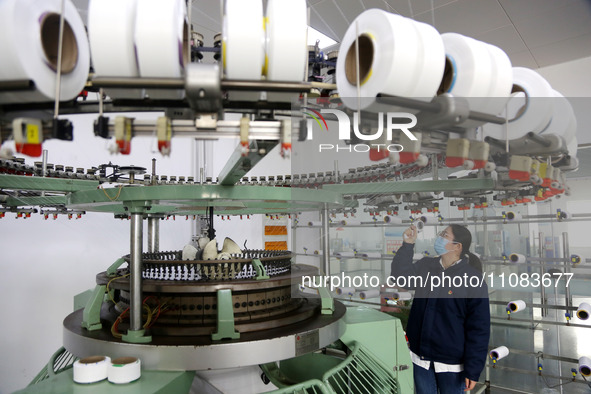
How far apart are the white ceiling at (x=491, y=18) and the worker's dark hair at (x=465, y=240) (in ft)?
9.84

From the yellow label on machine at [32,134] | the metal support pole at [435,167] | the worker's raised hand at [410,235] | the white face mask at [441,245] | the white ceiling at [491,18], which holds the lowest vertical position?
the white face mask at [441,245]

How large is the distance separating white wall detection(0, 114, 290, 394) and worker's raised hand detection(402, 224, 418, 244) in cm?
318

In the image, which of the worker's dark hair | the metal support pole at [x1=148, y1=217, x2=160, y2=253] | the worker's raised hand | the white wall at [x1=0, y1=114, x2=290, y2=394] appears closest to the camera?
the worker's raised hand

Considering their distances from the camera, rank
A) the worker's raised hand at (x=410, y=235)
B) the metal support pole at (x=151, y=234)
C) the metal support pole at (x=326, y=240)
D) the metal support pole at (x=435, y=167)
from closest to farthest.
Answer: the worker's raised hand at (x=410, y=235) < the metal support pole at (x=326, y=240) < the metal support pole at (x=435, y=167) < the metal support pole at (x=151, y=234)

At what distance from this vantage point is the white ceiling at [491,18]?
429 cm

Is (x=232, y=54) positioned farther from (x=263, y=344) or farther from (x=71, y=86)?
(x=263, y=344)

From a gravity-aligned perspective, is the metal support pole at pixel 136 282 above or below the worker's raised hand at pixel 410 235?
below

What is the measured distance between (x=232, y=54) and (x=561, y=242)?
4578mm

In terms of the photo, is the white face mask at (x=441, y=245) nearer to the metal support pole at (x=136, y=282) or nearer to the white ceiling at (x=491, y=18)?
the metal support pole at (x=136, y=282)

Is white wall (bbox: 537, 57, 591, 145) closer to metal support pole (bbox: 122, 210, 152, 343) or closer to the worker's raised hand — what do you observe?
the worker's raised hand

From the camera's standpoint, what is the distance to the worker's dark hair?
2396mm

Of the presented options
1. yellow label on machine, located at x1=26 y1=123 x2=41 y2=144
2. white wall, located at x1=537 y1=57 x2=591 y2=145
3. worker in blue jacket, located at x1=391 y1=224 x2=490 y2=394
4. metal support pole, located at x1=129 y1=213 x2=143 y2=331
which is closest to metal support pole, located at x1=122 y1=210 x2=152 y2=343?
metal support pole, located at x1=129 y1=213 x2=143 y2=331

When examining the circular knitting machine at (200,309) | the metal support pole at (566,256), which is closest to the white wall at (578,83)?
the metal support pole at (566,256)

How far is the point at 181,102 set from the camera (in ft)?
4.25
